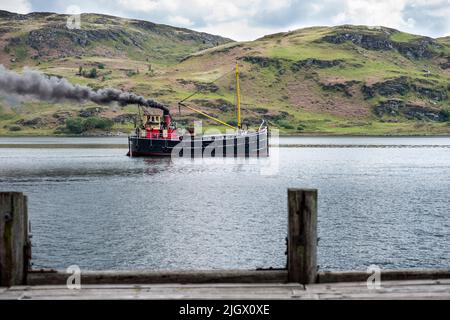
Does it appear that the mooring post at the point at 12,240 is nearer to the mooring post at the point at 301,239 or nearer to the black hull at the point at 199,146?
the mooring post at the point at 301,239

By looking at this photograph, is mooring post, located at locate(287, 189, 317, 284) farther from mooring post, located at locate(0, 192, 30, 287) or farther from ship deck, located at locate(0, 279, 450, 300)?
mooring post, located at locate(0, 192, 30, 287)

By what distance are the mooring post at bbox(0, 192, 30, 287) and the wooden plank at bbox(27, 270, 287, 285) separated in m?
0.30

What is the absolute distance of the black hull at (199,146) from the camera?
5812 inches

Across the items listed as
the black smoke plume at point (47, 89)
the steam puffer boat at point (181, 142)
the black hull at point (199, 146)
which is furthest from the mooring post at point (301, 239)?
the black hull at point (199, 146)

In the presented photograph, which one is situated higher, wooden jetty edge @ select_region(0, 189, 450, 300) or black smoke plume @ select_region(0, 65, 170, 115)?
black smoke plume @ select_region(0, 65, 170, 115)

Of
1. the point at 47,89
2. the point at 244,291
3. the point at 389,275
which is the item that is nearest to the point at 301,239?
the point at 244,291

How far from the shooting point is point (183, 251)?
132 feet

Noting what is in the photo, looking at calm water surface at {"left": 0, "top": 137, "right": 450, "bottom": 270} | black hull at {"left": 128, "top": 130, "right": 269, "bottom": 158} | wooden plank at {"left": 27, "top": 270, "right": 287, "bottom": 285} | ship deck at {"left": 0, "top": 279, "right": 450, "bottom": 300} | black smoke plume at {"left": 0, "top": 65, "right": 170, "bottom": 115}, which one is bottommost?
calm water surface at {"left": 0, "top": 137, "right": 450, "bottom": 270}

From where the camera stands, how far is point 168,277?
12750 mm

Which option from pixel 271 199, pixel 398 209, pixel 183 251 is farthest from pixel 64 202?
pixel 398 209

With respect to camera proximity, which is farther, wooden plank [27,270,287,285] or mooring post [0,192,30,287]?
wooden plank [27,270,287,285]

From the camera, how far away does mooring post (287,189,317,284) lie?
12.5 meters

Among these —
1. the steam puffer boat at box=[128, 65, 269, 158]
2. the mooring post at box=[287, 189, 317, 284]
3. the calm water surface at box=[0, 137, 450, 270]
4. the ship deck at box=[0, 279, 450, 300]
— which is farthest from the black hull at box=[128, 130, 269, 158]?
the mooring post at box=[287, 189, 317, 284]

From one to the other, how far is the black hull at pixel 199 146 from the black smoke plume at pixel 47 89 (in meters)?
14.4
